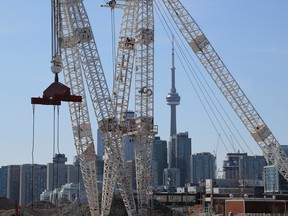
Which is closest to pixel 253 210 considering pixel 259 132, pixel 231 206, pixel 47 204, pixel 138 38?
pixel 231 206

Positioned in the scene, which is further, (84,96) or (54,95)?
(84,96)

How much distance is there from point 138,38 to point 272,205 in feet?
118

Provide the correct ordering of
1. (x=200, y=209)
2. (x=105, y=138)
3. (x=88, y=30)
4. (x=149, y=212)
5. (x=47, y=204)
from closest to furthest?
(x=88, y=30) → (x=105, y=138) → (x=149, y=212) → (x=200, y=209) → (x=47, y=204)

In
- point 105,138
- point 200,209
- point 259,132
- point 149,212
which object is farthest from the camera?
point 200,209

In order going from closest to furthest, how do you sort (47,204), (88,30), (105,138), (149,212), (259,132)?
(88,30) < (105,138) < (259,132) < (149,212) < (47,204)

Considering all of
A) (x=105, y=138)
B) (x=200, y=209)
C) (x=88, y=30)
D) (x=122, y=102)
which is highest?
(x=88, y=30)

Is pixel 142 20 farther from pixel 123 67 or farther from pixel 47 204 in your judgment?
pixel 47 204

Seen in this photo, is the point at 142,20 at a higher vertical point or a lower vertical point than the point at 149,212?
higher

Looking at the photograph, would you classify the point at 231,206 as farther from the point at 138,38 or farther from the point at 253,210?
the point at 138,38

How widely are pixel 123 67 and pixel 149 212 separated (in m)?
28.1

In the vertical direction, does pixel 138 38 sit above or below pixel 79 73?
above

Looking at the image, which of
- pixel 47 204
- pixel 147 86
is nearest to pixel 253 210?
pixel 147 86

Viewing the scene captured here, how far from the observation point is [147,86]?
105188mm

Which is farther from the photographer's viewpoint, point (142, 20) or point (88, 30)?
point (142, 20)
